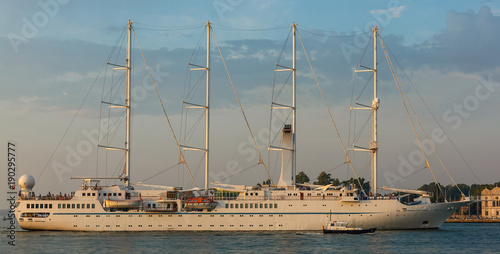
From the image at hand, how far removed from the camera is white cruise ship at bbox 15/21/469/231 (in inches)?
2562

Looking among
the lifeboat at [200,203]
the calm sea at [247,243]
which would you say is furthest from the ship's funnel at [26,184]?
the lifeboat at [200,203]

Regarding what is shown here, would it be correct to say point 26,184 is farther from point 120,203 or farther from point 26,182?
point 120,203

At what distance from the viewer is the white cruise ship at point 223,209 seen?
2562 inches

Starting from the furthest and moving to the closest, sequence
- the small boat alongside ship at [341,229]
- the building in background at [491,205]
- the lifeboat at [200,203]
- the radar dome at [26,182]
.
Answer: the building in background at [491,205], the radar dome at [26,182], the lifeboat at [200,203], the small boat alongside ship at [341,229]

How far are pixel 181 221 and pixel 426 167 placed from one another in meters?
26.3

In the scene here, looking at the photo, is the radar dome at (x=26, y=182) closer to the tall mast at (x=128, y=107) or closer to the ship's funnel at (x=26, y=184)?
the ship's funnel at (x=26, y=184)

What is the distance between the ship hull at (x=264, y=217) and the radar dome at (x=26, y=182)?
293cm

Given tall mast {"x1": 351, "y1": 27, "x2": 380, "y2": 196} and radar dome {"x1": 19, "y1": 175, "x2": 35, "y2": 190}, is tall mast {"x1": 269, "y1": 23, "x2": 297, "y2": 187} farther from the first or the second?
radar dome {"x1": 19, "y1": 175, "x2": 35, "y2": 190}

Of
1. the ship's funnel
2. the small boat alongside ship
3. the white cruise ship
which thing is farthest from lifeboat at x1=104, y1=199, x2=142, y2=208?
the small boat alongside ship

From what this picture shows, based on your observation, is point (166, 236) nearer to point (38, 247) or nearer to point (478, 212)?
point (38, 247)

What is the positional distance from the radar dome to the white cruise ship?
110 millimetres

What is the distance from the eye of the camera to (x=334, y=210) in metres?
65.0

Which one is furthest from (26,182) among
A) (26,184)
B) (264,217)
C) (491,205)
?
(491,205)

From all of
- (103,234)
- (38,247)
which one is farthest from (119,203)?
(38,247)
